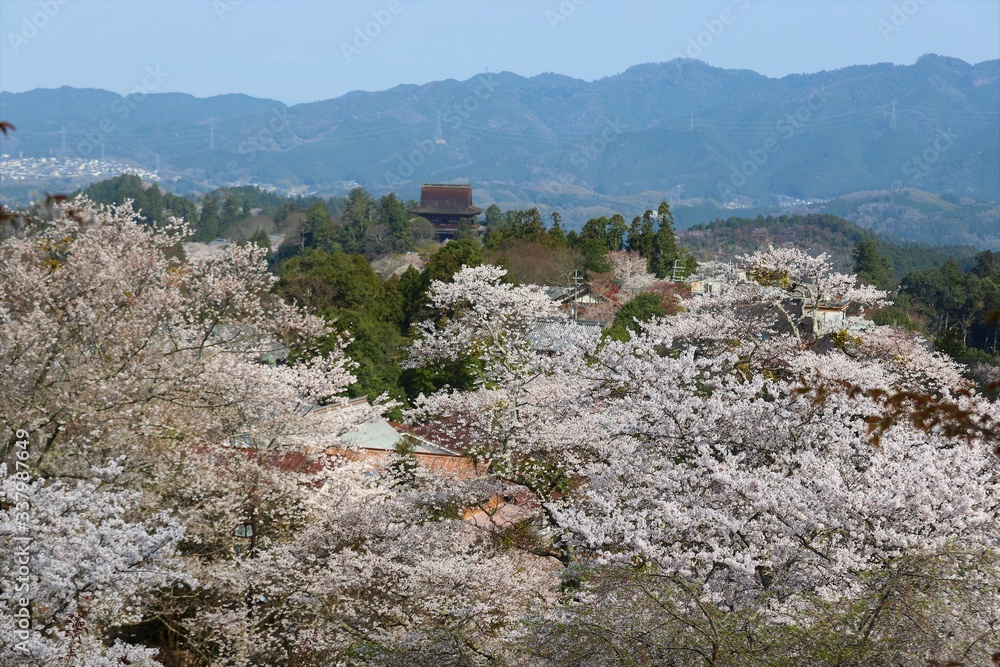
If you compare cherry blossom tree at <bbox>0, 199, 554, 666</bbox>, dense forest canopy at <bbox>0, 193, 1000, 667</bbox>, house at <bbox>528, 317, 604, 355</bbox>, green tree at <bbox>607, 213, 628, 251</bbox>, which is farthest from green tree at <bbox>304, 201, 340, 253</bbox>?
cherry blossom tree at <bbox>0, 199, 554, 666</bbox>

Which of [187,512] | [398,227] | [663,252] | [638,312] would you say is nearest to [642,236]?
[663,252]

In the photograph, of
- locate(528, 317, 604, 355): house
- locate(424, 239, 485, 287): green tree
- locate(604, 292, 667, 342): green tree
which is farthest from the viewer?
locate(424, 239, 485, 287): green tree

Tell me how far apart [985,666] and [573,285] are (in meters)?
32.2

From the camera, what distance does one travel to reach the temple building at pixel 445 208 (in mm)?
74062

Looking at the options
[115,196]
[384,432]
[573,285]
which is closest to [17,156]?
[115,196]

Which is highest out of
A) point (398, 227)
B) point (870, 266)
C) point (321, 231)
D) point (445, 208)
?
point (445, 208)

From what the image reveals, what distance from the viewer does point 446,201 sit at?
7538 cm

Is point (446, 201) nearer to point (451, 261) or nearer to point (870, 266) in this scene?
point (870, 266)

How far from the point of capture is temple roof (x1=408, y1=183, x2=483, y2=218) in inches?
2926

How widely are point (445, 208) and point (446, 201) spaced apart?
3.42ft

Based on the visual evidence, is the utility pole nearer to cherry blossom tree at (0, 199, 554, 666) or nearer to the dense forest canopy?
the dense forest canopy

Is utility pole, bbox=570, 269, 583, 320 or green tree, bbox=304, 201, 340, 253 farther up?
green tree, bbox=304, 201, 340, 253

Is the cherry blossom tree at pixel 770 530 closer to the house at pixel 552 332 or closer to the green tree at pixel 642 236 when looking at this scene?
the house at pixel 552 332

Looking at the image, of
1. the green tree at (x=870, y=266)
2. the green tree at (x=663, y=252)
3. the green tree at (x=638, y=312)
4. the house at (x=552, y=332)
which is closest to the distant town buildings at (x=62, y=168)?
the green tree at (x=663, y=252)
